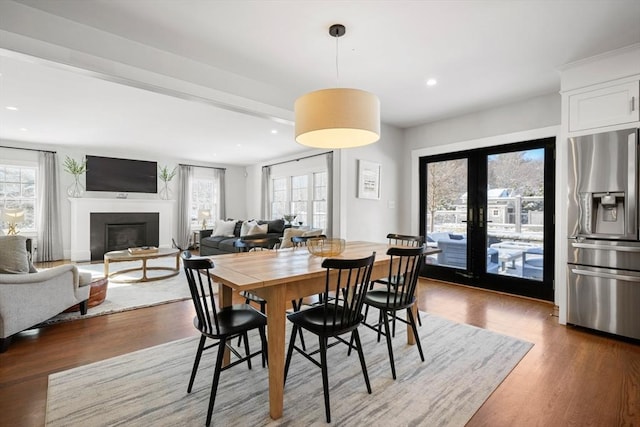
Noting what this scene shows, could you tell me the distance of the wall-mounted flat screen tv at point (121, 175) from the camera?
23.3ft

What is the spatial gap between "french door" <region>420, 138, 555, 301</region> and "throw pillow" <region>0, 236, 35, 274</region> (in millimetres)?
5100

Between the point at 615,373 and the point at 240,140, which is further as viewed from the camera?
the point at 240,140

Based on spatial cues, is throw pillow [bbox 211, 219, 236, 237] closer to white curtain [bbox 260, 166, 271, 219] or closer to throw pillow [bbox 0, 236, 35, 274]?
white curtain [bbox 260, 166, 271, 219]

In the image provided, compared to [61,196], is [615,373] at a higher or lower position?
lower

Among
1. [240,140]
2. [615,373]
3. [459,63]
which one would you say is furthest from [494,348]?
[240,140]

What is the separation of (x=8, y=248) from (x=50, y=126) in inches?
139

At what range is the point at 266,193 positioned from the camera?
8.68m

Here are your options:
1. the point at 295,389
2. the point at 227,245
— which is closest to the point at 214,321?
the point at 295,389

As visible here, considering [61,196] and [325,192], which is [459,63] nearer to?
[325,192]

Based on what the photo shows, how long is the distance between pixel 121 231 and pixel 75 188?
4.41ft

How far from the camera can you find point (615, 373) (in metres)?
2.18

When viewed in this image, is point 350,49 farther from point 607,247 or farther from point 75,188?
point 75,188

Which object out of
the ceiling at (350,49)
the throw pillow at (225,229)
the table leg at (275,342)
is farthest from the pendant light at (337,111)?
the throw pillow at (225,229)

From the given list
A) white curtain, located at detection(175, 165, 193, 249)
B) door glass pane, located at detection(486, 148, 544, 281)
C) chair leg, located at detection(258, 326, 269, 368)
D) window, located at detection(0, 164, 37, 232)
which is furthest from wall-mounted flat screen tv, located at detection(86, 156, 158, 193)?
door glass pane, located at detection(486, 148, 544, 281)
